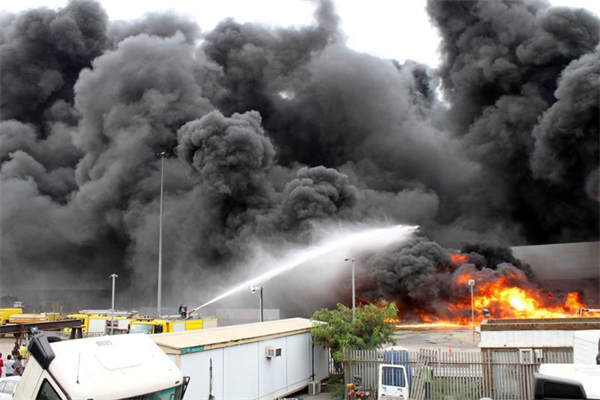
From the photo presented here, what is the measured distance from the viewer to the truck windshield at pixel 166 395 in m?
6.13

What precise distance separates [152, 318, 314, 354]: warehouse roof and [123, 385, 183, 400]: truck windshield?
499 cm

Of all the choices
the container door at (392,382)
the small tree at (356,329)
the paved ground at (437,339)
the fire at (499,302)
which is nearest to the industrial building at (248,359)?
the small tree at (356,329)

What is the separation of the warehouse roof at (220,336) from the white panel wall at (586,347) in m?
7.02

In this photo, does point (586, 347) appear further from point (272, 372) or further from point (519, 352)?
point (272, 372)

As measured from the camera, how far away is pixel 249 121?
1762 inches

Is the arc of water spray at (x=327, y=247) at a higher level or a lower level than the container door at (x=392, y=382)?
higher

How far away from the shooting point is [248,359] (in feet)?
45.0

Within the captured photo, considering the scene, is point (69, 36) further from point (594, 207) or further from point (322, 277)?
point (594, 207)

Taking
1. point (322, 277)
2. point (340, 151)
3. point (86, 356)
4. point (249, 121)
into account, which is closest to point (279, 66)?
point (340, 151)

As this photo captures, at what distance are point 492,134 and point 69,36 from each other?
41.8m

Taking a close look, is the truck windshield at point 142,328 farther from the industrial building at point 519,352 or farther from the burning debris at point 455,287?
the burning debris at point 455,287

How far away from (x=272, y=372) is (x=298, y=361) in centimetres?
163

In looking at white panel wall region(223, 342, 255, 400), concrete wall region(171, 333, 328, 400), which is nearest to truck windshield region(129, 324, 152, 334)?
concrete wall region(171, 333, 328, 400)

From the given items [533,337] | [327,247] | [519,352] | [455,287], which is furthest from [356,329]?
[327,247]
